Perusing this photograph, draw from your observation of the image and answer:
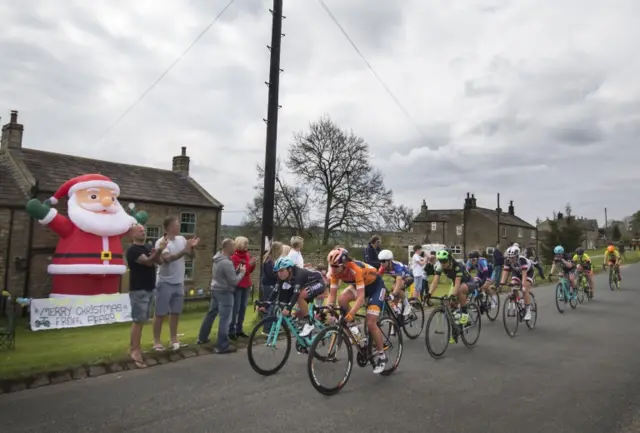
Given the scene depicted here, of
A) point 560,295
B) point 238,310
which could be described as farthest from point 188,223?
point 560,295

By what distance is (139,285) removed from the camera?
677 cm

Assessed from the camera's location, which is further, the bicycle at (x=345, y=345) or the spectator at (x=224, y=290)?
the spectator at (x=224, y=290)

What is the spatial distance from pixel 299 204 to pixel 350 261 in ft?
117

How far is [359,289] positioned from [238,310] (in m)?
3.40

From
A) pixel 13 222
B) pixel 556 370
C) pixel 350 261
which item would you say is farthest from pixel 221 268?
pixel 13 222

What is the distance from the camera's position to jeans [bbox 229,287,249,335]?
824cm

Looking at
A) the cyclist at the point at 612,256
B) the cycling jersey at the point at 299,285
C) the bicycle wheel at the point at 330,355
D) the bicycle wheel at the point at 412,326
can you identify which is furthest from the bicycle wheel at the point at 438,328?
the cyclist at the point at 612,256

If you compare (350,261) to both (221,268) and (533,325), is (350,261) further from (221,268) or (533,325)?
(533,325)

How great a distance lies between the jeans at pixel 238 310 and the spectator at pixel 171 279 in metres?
1.15

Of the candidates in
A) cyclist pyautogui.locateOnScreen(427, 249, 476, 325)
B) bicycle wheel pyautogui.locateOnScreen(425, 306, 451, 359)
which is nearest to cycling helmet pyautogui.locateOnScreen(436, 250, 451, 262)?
cyclist pyautogui.locateOnScreen(427, 249, 476, 325)

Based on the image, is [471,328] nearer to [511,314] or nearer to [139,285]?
[511,314]

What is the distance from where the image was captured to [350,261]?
19.8 ft

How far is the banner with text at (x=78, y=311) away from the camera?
39.2 ft

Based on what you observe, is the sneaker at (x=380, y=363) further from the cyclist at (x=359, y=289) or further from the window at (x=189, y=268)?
the window at (x=189, y=268)
